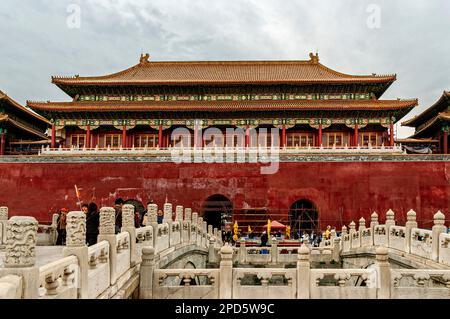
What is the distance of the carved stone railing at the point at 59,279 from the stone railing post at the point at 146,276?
286cm

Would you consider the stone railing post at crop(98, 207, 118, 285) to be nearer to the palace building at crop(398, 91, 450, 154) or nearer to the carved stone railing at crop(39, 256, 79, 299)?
the carved stone railing at crop(39, 256, 79, 299)

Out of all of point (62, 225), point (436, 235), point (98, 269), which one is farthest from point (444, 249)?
point (62, 225)

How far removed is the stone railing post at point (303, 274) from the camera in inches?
314

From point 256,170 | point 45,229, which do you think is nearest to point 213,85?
point 256,170

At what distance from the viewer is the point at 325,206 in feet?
79.8

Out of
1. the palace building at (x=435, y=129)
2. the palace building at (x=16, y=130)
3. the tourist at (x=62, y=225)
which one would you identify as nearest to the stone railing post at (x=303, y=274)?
the tourist at (x=62, y=225)

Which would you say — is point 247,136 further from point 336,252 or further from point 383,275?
point 383,275

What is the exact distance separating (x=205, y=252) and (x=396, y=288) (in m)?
9.41

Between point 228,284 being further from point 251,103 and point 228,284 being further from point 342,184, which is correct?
point 251,103

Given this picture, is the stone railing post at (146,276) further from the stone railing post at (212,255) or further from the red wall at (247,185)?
the red wall at (247,185)

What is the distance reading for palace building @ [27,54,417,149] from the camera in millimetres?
27344

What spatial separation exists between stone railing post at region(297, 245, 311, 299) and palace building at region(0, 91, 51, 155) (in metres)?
24.4

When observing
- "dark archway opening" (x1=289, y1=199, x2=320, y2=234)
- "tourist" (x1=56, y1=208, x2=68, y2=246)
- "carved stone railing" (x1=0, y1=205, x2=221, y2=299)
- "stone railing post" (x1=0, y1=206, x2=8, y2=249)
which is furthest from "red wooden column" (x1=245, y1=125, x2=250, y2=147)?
"carved stone railing" (x1=0, y1=205, x2=221, y2=299)

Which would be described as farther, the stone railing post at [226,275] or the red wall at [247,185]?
the red wall at [247,185]
